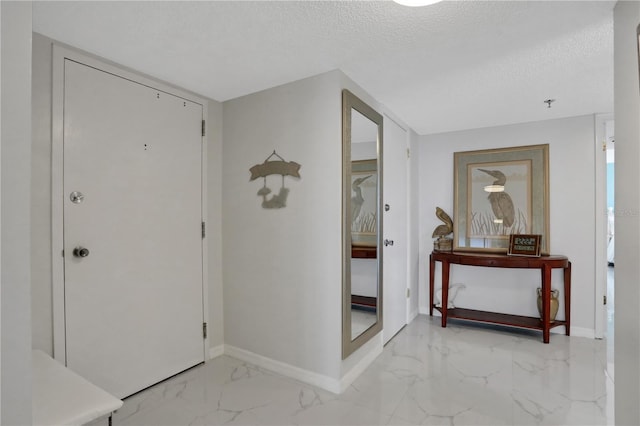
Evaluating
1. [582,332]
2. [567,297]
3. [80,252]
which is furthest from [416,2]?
[582,332]

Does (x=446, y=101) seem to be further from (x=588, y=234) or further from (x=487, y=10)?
(x=588, y=234)

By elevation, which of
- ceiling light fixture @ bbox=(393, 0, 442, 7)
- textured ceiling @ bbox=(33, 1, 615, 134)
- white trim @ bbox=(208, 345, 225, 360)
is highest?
textured ceiling @ bbox=(33, 1, 615, 134)

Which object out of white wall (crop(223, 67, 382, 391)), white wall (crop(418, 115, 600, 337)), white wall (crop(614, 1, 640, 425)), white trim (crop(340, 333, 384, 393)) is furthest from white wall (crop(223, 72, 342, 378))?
white wall (crop(418, 115, 600, 337))

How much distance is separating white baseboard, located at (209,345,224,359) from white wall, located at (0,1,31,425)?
2336 millimetres

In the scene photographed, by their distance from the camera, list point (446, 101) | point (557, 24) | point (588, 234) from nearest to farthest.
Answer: point (557, 24)
point (446, 101)
point (588, 234)

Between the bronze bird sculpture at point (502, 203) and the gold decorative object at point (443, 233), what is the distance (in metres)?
0.48

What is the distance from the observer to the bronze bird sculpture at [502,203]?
3592 millimetres

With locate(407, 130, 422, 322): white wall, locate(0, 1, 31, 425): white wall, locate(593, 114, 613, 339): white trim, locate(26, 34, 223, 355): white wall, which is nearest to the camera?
locate(0, 1, 31, 425): white wall

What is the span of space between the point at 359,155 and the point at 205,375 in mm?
A: 2012

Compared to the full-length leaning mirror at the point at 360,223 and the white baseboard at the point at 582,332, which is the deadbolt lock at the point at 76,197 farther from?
the white baseboard at the point at 582,332

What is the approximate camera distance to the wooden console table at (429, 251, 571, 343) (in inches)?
124

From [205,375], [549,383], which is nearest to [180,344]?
[205,375]

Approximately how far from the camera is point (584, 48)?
1990 millimetres

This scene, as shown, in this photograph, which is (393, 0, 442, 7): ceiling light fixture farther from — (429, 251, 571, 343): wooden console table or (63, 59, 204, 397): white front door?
(429, 251, 571, 343): wooden console table
